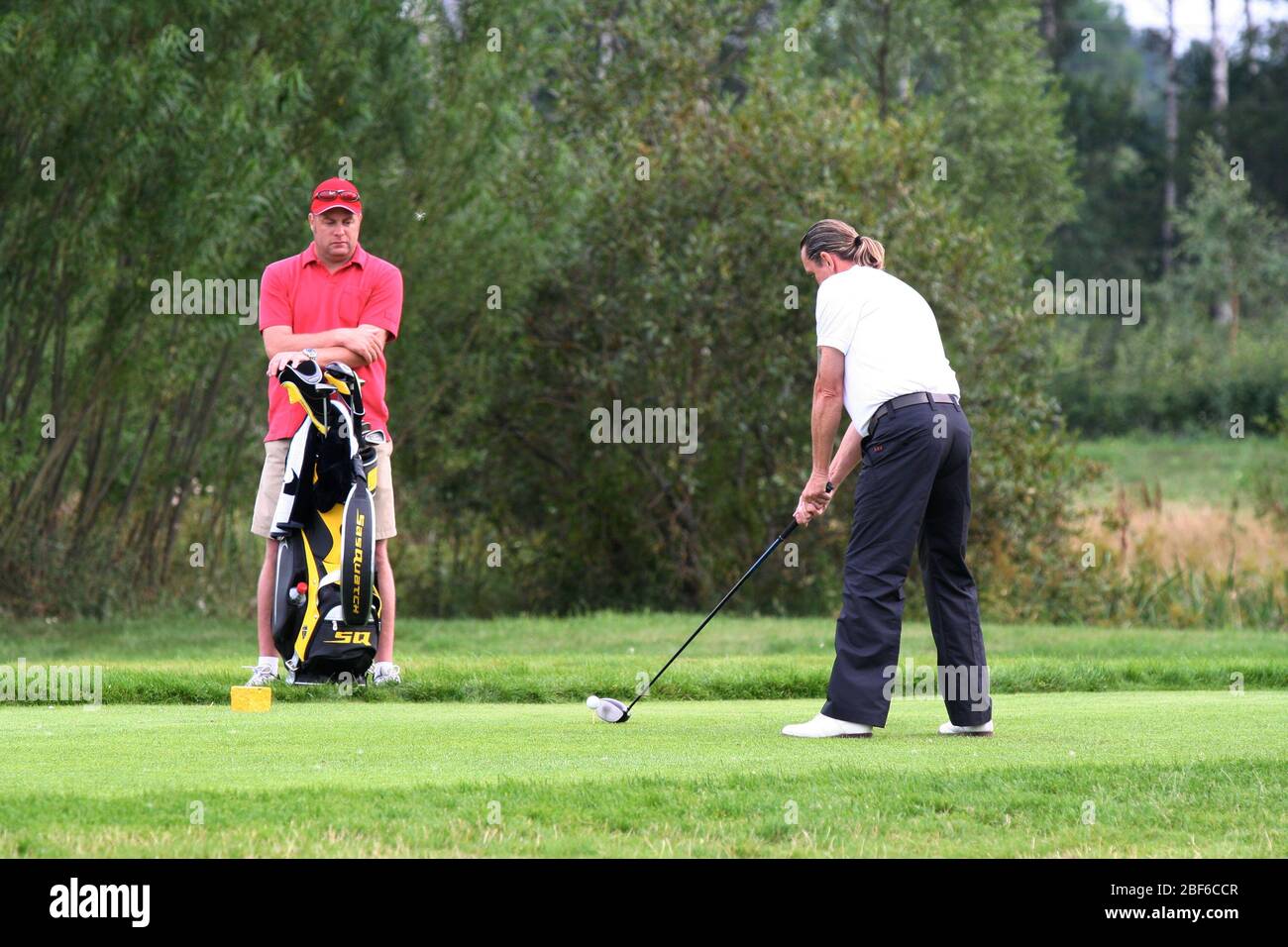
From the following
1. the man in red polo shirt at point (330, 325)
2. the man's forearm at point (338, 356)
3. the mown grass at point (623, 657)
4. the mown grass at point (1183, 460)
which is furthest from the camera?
the mown grass at point (1183, 460)

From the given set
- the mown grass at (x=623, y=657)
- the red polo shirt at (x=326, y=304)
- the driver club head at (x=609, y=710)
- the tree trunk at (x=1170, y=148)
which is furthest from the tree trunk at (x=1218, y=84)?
the driver club head at (x=609, y=710)

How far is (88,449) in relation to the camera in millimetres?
15375

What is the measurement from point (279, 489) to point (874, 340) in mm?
3009

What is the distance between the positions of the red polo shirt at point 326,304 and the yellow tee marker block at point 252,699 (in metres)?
1.38

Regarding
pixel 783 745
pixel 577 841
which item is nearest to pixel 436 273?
pixel 783 745

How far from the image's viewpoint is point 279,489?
8094mm

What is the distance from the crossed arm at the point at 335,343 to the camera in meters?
7.92

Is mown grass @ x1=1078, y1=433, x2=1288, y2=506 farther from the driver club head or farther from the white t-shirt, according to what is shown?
the driver club head

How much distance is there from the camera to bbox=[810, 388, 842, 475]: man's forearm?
6.77 m

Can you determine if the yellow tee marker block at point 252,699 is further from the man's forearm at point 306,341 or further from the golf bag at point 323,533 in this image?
the man's forearm at point 306,341

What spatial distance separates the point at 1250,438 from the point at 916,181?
17938mm

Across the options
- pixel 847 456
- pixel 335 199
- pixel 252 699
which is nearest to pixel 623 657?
→ pixel 335 199

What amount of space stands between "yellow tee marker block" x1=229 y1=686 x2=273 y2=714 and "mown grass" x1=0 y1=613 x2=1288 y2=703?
1.81ft

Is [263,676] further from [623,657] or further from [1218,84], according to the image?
[1218,84]
